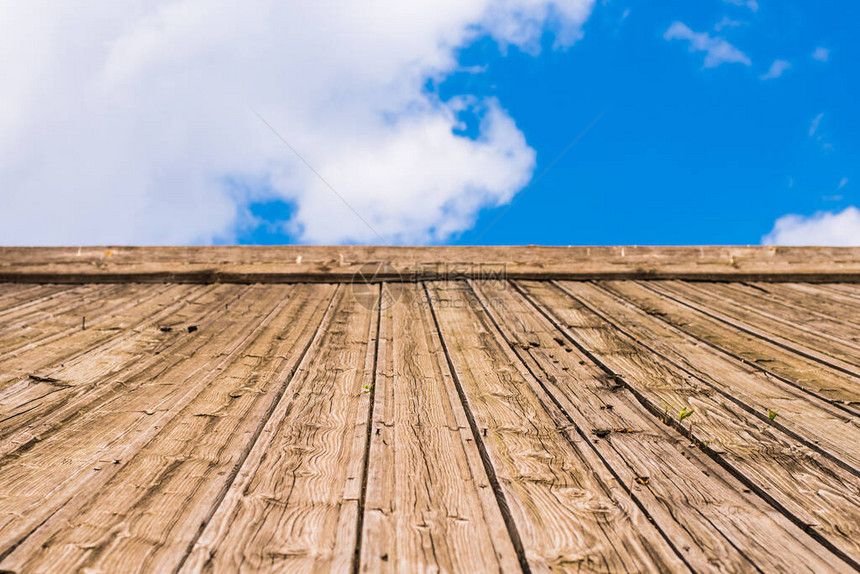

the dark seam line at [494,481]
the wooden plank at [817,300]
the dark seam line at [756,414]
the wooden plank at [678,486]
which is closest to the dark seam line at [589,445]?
the wooden plank at [678,486]

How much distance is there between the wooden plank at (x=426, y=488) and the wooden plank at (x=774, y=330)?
1911 mm

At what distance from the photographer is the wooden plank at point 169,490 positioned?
1238 mm

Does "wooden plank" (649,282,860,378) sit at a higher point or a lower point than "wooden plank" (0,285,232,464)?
higher

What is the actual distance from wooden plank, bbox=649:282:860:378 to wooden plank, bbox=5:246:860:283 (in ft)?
1.36

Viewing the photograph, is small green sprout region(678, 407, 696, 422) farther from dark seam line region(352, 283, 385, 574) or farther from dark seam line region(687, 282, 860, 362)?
dark seam line region(687, 282, 860, 362)

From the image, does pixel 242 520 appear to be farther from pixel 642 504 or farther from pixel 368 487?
pixel 642 504

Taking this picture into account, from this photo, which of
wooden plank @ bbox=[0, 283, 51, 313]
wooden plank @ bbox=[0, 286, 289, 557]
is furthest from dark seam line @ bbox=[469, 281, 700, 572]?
wooden plank @ bbox=[0, 283, 51, 313]

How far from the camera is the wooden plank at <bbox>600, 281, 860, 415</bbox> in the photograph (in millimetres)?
2312

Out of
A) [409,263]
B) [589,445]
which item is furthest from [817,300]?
[589,445]

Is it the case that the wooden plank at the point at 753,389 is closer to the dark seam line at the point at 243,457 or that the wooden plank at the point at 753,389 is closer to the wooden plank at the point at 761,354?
the wooden plank at the point at 761,354

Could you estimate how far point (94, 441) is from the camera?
1.79 metres

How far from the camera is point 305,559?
1.23 metres

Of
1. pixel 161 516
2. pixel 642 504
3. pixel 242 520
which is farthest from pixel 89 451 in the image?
pixel 642 504

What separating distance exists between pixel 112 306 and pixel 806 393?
12.9 feet
